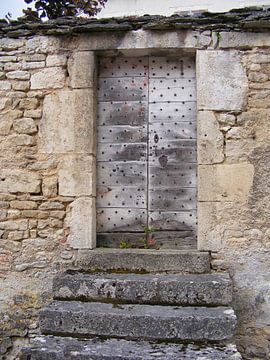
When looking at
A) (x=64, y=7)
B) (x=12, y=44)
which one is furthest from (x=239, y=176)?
(x=64, y=7)

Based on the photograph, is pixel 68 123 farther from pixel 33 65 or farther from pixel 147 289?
pixel 147 289

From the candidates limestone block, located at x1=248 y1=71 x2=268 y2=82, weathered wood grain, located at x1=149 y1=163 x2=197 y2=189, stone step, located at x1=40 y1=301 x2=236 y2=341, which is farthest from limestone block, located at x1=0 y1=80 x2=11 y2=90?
limestone block, located at x1=248 y1=71 x2=268 y2=82

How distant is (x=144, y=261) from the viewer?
4305 mm

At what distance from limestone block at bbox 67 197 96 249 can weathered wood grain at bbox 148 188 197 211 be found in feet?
2.05

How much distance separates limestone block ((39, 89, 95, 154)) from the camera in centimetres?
452

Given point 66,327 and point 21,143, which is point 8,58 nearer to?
point 21,143

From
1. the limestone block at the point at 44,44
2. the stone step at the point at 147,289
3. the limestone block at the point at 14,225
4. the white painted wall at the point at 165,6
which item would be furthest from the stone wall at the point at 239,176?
the white painted wall at the point at 165,6

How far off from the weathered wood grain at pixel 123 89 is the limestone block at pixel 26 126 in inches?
29.1

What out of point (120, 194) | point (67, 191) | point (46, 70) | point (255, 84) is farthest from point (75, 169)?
point (255, 84)

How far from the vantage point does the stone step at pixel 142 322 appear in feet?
11.1

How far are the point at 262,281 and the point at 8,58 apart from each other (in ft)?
10.9

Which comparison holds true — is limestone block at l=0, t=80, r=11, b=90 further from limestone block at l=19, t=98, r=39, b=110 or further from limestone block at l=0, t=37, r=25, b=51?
limestone block at l=0, t=37, r=25, b=51

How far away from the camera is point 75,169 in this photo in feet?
14.8

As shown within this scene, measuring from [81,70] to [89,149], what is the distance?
79 centimetres
